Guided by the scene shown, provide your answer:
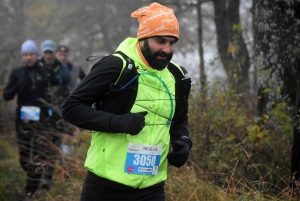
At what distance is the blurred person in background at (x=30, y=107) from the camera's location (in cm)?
743

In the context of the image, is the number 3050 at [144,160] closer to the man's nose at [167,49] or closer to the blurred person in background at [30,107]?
the man's nose at [167,49]

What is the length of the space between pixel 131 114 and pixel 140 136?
0.63 feet

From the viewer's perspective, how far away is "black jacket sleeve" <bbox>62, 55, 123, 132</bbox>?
346cm

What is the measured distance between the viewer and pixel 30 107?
298 inches

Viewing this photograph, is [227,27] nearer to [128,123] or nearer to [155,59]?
[155,59]

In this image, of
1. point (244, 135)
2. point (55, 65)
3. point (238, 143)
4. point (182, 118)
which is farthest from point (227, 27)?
point (182, 118)

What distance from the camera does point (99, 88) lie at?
11.4 feet

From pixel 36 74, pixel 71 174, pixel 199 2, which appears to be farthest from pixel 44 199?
pixel 199 2

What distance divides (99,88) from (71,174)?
3.45m

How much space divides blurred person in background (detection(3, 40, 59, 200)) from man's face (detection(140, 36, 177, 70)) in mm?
3933

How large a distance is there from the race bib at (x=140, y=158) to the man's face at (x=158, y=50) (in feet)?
1.68

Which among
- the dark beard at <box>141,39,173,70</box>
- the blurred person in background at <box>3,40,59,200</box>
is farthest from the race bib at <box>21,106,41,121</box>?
the dark beard at <box>141,39,173,70</box>

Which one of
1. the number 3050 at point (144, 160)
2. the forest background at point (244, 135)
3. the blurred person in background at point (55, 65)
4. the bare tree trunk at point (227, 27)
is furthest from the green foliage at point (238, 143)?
the bare tree trunk at point (227, 27)

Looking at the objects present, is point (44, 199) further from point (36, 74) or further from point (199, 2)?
point (199, 2)
